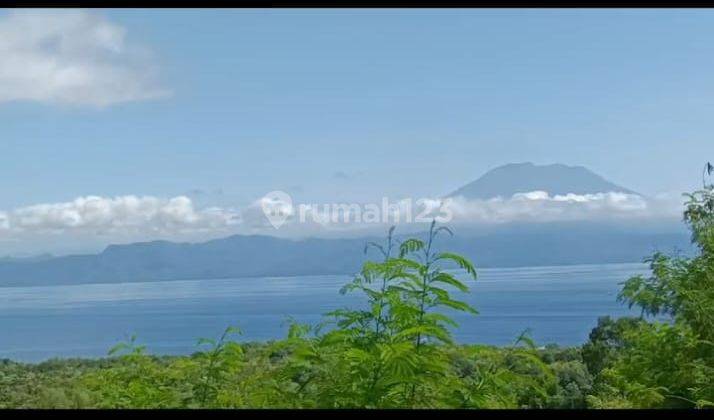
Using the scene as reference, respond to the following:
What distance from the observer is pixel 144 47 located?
399 cm

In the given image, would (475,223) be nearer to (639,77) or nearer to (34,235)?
(639,77)

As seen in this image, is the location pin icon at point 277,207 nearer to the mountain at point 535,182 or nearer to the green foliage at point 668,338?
the mountain at point 535,182

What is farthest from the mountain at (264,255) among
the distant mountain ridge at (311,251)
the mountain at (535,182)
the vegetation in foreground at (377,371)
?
the vegetation in foreground at (377,371)

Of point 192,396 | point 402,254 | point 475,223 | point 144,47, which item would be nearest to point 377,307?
point 402,254

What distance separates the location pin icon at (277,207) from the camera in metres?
3.35

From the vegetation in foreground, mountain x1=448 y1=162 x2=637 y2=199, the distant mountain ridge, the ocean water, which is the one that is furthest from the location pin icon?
the vegetation in foreground

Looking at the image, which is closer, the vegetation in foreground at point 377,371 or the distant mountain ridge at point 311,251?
the vegetation in foreground at point 377,371

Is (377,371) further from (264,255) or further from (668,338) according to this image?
(264,255)

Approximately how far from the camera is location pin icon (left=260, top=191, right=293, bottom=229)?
3.35 meters

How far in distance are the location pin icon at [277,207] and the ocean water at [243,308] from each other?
30 centimetres

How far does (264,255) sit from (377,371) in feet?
4.67

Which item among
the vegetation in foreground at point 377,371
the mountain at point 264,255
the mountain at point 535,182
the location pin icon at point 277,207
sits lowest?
the vegetation in foreground at point 377,371

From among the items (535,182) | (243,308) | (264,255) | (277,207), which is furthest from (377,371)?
(535,182)

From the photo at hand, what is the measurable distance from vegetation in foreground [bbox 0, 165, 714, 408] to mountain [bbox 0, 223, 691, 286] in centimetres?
68
